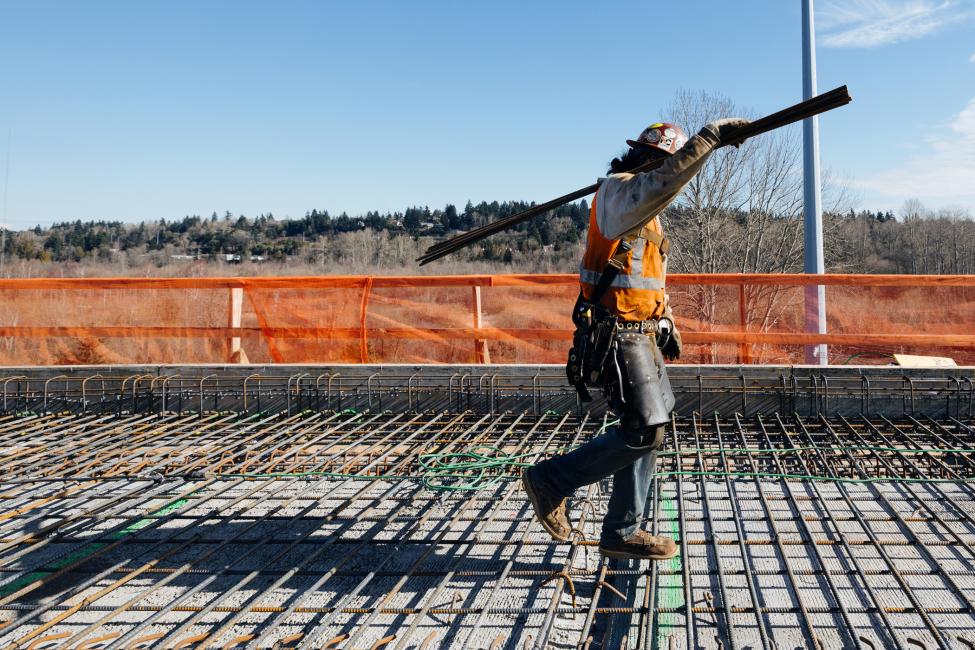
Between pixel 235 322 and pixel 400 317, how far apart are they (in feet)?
6.19

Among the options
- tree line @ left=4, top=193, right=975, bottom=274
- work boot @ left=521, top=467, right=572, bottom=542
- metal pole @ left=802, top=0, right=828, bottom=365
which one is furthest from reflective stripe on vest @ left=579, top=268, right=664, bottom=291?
tree line @ left=4, top=193, right=975, bottom=274

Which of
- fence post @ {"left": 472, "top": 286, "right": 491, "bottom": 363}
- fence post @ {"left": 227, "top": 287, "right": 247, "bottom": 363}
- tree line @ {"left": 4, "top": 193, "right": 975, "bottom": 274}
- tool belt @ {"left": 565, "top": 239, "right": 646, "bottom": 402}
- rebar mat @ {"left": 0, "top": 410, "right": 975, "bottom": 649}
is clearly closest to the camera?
rebar mat @ {"left": 0, "top": 410, "right": 975, "bottom": 649}

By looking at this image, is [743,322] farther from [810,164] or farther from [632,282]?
[632,282]

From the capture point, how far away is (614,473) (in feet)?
11.5

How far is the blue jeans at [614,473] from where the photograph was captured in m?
3.41

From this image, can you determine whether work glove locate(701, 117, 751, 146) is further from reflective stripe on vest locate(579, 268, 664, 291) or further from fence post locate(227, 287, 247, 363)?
fence post locate(227, 287, 247, 363)

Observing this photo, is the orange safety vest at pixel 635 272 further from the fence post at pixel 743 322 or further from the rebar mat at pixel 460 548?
the fence post at pixel 743 322

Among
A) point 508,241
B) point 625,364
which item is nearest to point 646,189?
point 625,364

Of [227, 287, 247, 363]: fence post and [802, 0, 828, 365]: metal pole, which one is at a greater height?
[802, 0, 828, 365]: metal pole

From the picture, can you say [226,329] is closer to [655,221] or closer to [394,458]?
[394,458]

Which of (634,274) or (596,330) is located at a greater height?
(634,274)

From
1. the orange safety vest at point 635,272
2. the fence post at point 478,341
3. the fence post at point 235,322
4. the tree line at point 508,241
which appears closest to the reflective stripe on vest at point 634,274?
the orange safety vest at point 635,272

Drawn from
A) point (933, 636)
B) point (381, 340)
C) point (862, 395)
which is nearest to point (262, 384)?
point (381, 340)

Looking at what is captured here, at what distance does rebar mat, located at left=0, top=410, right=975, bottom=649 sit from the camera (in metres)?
2.91
